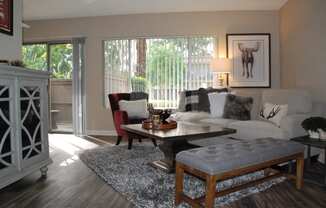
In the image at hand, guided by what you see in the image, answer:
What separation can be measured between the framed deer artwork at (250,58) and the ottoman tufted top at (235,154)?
2.92 m

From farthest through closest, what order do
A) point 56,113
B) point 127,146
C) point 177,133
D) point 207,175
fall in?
1. point 56,113
2. point 127,146
3. point 177,133
4. point 207,175

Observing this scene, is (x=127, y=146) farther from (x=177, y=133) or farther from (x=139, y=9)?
(x=139, y=9)

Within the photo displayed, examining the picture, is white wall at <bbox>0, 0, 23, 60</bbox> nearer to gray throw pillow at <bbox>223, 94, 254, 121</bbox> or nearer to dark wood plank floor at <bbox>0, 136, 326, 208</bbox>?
dark wood plank floor at <bbox>0, 136, 326, 208</bbox>

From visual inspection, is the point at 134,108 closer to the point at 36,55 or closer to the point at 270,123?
the point at 270,123

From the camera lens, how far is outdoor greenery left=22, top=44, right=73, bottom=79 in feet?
19.9

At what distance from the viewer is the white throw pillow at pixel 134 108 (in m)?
4.55

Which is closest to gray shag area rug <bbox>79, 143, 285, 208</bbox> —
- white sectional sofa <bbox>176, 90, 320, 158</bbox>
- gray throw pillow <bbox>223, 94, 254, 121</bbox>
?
white sectional sofa <bbox>176, 90, 320, 158</bbox>

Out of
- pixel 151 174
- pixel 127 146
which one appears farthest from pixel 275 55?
pixel 151 174

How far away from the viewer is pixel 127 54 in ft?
18.8

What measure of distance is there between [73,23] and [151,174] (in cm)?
413

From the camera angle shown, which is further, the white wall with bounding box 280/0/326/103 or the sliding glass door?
the sliding glass door

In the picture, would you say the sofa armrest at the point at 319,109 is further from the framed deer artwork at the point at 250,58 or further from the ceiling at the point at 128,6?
the ceiling at the point at 128,6

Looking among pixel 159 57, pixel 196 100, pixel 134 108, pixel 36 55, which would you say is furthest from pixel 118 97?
pixel 36 55

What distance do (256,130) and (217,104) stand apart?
41.0 inches
